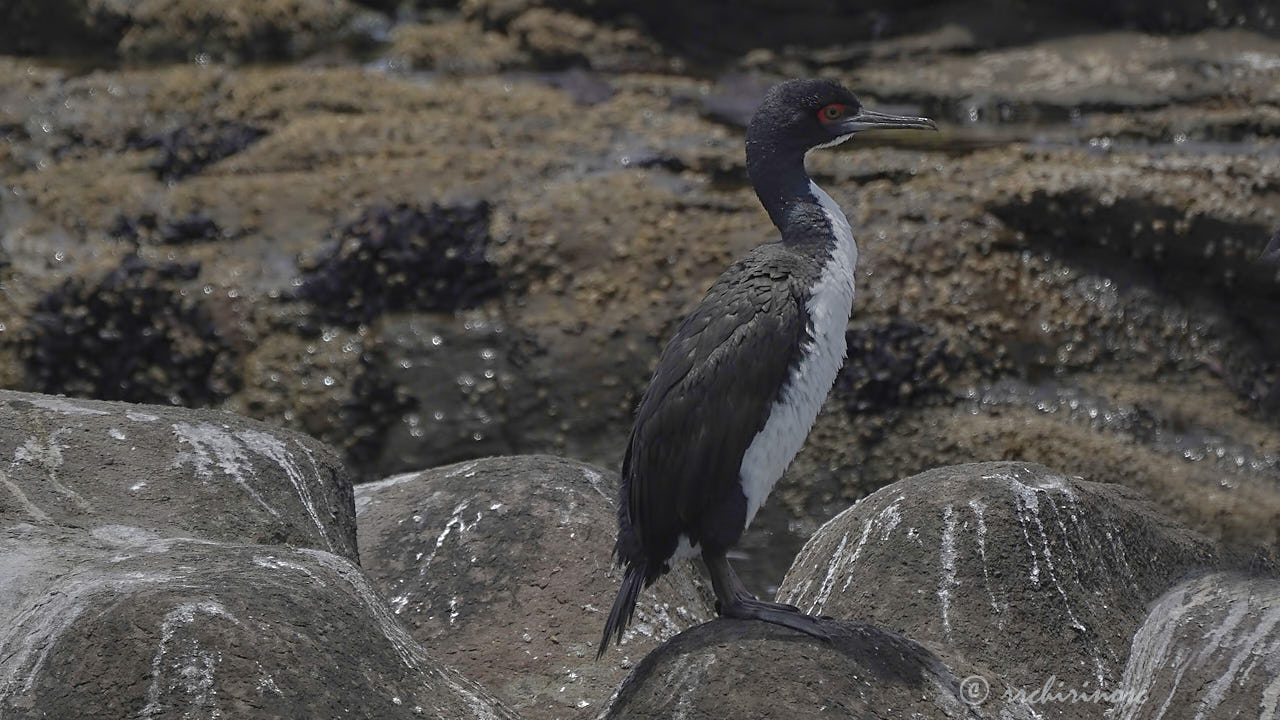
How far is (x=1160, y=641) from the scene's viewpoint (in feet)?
16.8

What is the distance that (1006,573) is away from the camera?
5.23 m

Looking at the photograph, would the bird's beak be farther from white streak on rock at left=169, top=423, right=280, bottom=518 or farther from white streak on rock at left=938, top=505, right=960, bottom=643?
white streak on rock at left=169, top=423, right=280, bottom=518

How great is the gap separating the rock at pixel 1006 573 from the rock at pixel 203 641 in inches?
56.1

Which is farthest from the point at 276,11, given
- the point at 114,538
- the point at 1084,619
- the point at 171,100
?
the point at 1084,619

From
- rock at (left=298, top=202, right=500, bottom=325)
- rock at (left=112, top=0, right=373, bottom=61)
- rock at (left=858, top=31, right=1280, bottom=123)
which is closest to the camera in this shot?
rock at (left=298, top=202, right=500, bottom=325)

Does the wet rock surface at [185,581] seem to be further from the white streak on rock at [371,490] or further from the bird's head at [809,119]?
the bird's head at [809,119]

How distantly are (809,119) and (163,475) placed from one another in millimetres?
2480

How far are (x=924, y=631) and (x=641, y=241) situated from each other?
4.64 meters

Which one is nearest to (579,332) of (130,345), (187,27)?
(130,345)

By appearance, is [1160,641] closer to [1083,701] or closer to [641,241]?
[1083,701]

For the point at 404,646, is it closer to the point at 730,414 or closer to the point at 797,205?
the point at 730,414

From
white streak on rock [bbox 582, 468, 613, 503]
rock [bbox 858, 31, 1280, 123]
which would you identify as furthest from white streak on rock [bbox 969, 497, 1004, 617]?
rock [bbox 858, 31, 1280, 123]

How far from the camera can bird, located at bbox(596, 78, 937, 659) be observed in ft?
15.7

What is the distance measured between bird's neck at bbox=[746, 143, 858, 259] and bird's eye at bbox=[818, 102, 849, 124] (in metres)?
0.16
